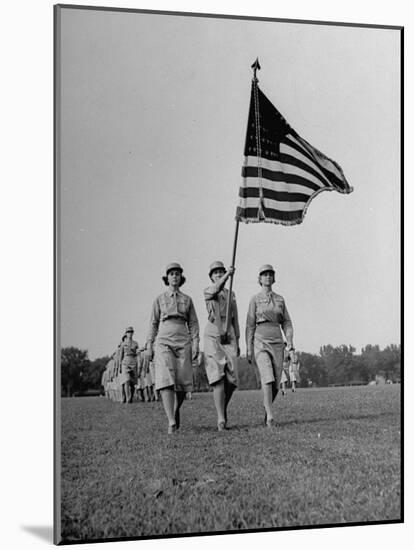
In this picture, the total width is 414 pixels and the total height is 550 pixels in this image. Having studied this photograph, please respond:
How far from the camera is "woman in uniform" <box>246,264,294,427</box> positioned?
10500mm

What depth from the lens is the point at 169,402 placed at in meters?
10.2

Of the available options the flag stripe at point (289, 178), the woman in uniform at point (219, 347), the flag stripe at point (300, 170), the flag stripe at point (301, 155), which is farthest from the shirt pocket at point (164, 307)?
the flag stripe at point (301, 155)

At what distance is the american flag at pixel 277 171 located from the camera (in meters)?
10.5

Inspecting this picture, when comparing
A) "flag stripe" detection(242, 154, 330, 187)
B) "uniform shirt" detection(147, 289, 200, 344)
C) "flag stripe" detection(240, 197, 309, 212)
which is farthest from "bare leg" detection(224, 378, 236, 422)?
"flag stripe" detection(242, 154, 330, 187)

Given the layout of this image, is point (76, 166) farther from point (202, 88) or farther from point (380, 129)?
point (380, 129)

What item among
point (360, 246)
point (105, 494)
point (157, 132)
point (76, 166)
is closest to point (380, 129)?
point (360, 246)

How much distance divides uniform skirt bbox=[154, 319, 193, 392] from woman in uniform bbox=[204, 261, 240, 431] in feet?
0.54

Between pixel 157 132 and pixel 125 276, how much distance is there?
1146 mm

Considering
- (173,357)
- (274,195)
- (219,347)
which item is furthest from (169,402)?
(274,195)

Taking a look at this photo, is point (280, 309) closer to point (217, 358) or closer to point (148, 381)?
point (217, 358)

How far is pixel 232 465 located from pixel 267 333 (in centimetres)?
112

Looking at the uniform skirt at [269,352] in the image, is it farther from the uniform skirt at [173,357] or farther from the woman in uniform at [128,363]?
the woman in uniform at [128,363]

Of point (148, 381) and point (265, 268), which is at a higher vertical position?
point (265, 268)

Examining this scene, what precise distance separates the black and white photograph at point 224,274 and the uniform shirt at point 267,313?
18 mm
